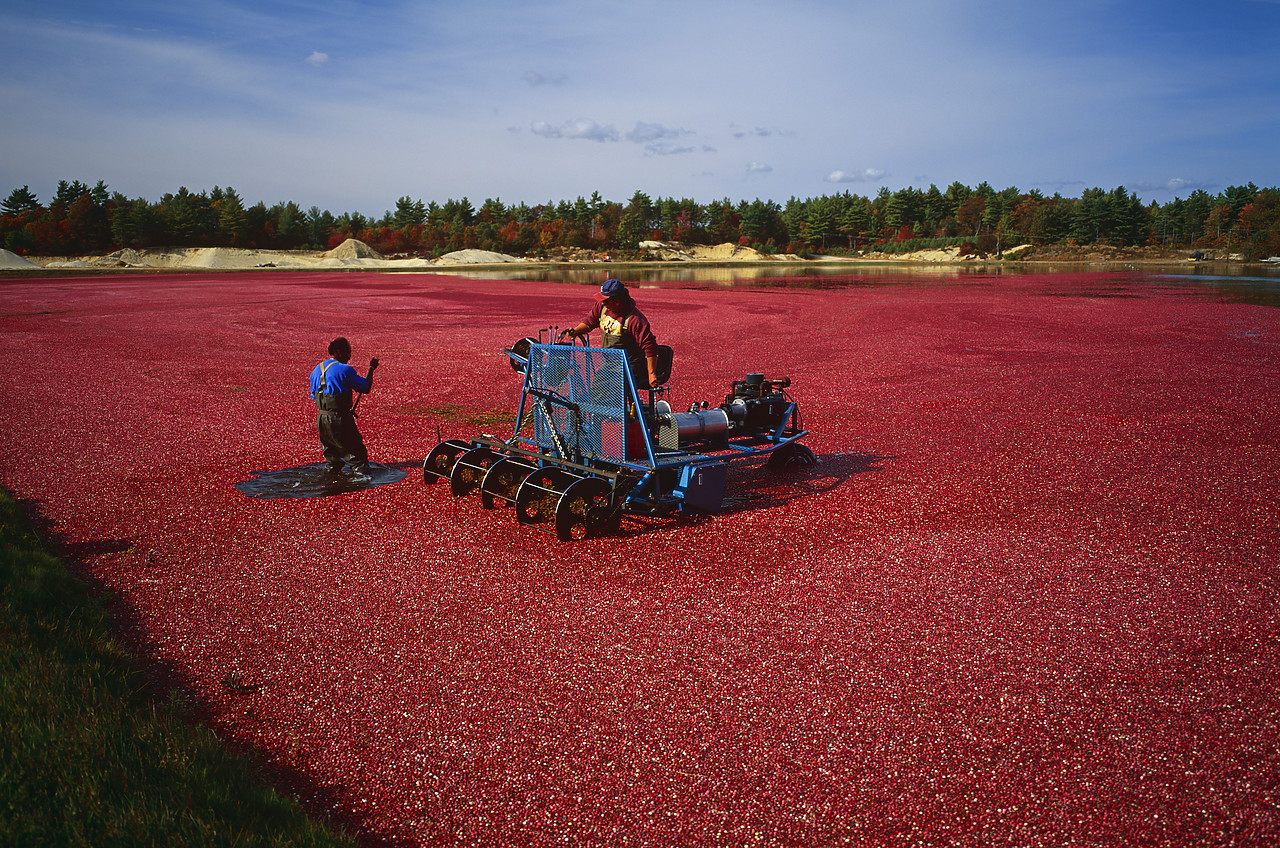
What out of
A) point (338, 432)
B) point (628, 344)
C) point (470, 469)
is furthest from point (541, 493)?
point (338, 432)

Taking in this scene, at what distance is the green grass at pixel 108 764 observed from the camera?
294cm

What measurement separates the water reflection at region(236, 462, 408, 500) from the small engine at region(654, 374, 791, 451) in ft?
10.4

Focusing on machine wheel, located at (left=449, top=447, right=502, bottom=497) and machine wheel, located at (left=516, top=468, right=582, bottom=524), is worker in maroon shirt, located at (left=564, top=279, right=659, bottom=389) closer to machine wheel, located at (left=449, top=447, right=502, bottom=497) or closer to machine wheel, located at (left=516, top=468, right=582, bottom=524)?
machine wheel, located at (left=516, top=468, right=582, bottom=524)

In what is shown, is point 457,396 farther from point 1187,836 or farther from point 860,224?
point 860,224

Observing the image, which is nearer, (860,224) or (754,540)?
(754,540)

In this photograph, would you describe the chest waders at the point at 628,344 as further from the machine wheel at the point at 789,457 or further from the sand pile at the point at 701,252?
the sand pile at the point at 701,252

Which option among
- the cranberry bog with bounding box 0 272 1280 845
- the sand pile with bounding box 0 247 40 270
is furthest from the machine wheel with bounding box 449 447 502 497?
the sand pile with bounding box 0 247 40 270

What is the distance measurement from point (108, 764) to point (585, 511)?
3962 mm

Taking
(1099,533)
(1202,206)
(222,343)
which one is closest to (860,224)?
(1202,206)

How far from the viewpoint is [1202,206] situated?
436 ft

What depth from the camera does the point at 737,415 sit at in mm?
8648

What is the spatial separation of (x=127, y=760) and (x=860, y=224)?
5867 inches

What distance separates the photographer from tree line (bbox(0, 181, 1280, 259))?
4193 inches

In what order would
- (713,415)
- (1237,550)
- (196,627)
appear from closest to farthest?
(196,627) < (1237,550) < (713,415)
